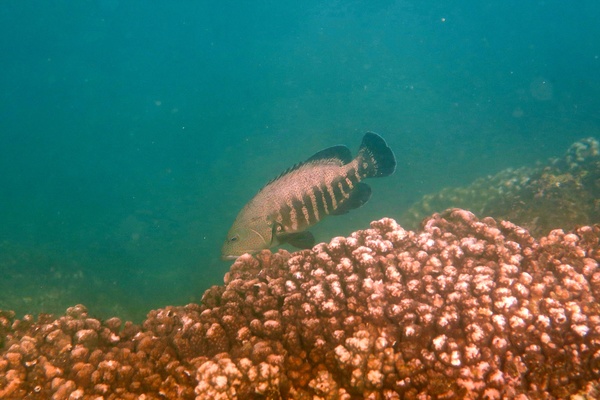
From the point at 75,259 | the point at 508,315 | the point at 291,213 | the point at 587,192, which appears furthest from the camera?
the point at 75,259

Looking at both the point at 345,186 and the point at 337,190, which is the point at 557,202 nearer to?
the point at 345,186

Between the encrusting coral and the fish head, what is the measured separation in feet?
4.59

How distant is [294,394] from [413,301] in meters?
1.06

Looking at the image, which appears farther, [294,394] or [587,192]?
[587,192]

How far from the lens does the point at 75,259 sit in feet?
58.4

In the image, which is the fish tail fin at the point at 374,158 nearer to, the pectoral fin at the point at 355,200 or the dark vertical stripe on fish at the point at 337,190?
the pectoral fin at the point at 355,200

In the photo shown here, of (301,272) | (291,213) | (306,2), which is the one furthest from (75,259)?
(306,2)

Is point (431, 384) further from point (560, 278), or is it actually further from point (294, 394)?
point (560, 278)

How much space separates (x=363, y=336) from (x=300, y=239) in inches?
96.8

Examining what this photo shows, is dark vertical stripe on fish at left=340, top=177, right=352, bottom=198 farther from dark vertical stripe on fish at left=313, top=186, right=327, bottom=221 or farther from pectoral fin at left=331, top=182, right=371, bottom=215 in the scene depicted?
dark vertical stripe on fish at left=313, top=186, right=327, bottom=221

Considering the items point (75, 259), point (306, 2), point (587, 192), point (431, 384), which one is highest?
point (306, 2)

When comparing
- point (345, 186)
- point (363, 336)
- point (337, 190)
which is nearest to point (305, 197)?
point (337, 190)

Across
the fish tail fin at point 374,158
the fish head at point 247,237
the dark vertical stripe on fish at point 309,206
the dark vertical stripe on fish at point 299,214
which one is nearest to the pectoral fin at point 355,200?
the fish tail fin at point 374,158

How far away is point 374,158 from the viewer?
16.9 ft
